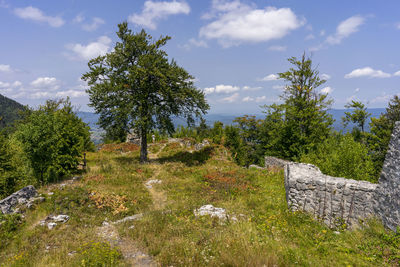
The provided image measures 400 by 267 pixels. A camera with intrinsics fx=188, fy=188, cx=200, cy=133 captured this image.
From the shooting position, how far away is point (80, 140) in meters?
17.4

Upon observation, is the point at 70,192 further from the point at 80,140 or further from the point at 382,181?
the point at 382,181

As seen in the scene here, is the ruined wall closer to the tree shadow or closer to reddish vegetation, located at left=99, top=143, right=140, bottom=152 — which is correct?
the tree shadow

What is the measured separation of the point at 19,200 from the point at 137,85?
1486 cm

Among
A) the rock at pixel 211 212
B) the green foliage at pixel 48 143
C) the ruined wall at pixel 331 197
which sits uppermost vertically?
the green foliage at pixel 48 143

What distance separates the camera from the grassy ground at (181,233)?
601cm

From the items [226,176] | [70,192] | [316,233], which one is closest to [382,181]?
[316,233]

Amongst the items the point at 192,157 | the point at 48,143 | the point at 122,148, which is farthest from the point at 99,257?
the point at 122,148

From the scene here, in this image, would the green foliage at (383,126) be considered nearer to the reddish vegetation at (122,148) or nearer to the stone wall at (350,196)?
the stone wall at (350,196)

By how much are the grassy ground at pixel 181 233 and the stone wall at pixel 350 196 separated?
0.55 meters

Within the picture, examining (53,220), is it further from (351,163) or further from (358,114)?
(358,114)

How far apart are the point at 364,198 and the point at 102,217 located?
1272 centimetres

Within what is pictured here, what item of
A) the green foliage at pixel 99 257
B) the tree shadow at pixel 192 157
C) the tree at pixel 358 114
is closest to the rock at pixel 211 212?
the green foliage at pixel 99 257

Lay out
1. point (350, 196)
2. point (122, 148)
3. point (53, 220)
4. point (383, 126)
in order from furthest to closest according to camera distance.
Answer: point (383, 126), point (122, 148), point (53, 220), point (350, 196)

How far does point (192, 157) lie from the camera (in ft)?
83.8
